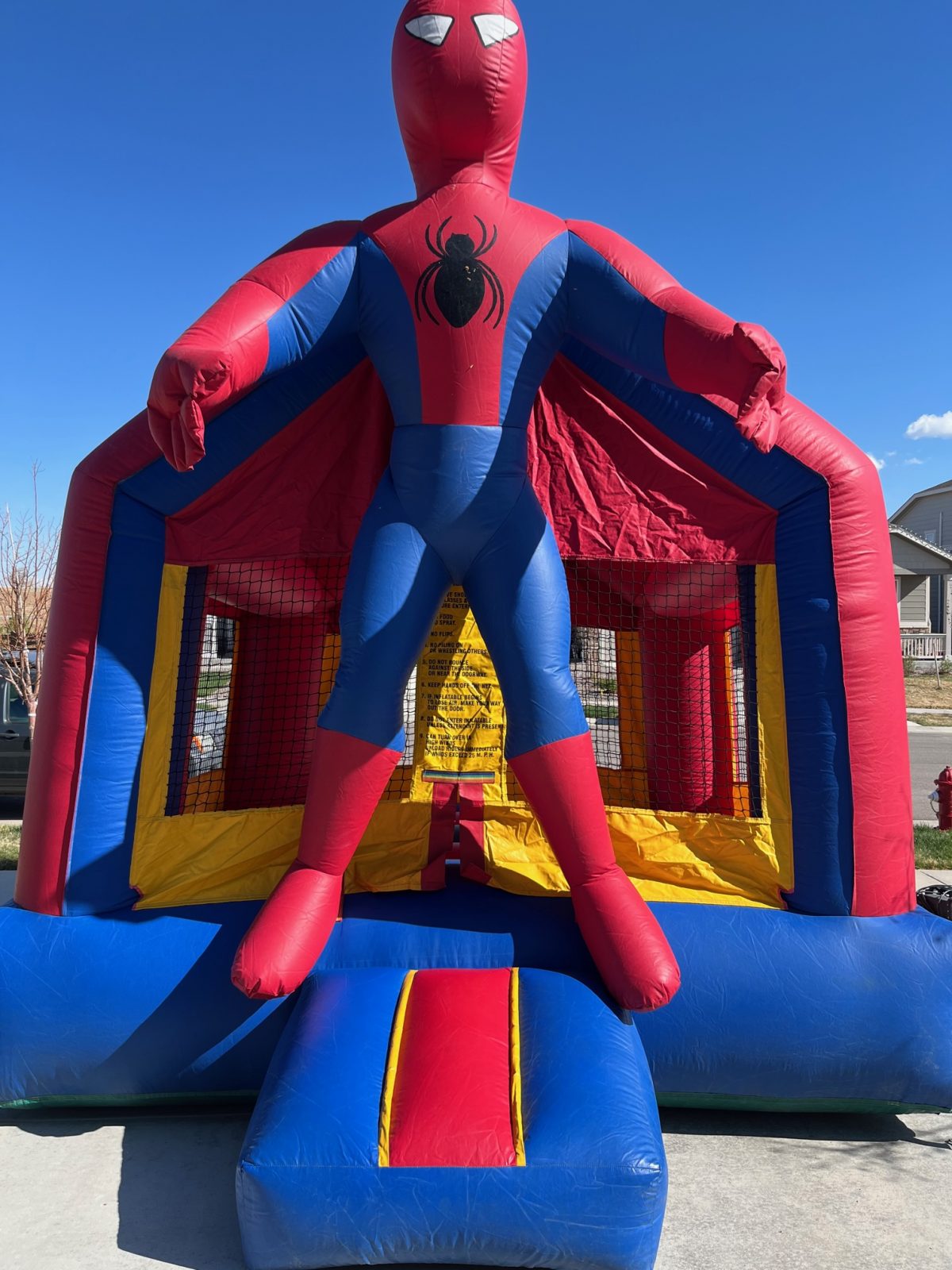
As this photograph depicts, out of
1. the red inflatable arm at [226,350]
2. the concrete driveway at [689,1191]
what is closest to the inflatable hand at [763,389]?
the red inflatable arm at [226,350]

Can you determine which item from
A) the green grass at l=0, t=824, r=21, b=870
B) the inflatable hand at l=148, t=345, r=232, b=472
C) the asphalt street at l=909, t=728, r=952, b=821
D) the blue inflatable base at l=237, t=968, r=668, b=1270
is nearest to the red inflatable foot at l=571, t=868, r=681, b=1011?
the blue inflatable base at l=237, t=968, r=668, b=1270

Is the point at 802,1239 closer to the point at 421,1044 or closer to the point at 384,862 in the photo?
the point at 421,1044

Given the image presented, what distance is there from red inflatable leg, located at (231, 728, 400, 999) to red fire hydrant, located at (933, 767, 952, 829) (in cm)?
490

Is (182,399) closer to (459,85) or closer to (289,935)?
(459,85)

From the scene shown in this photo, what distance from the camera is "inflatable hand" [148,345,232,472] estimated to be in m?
2.11

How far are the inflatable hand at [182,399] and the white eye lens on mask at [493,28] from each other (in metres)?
1.11

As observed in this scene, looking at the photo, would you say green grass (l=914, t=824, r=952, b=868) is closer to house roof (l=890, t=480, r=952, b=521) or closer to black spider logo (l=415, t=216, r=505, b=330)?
black spider logo (l=415, t=216, r=505, b=330)

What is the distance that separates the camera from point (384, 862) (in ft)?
9.71

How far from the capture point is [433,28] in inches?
94.2

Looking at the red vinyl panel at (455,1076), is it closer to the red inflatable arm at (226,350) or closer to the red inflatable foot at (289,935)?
the red inflatable foot at (289,935)

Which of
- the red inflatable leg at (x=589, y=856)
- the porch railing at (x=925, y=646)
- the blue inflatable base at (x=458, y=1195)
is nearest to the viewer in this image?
the blue inflatable base at (x=458, y=1195)

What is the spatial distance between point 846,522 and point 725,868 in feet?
3.60

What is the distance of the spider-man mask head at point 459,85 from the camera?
94.2 inches

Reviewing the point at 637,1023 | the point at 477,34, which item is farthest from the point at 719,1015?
the point at 477,34
